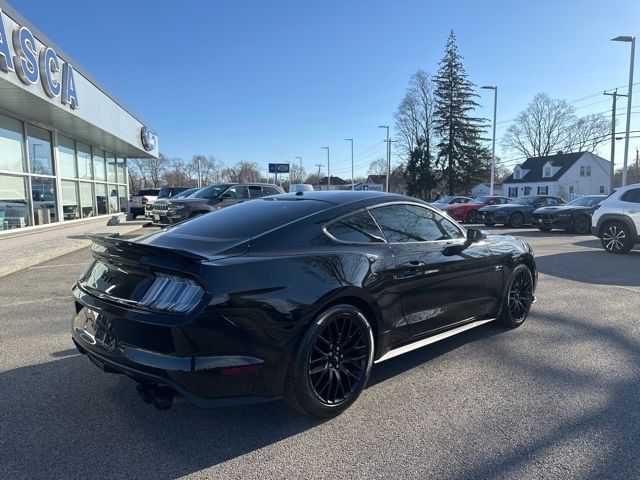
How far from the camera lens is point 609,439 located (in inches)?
110

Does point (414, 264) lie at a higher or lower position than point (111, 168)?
lower

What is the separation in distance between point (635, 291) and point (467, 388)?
5.00m

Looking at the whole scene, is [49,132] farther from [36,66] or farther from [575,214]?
[575,214]

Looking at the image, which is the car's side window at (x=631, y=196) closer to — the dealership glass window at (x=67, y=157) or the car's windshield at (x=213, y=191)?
the car's windshield at (x=213, y=191)

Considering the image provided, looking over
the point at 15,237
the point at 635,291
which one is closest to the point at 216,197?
the point at 15,237

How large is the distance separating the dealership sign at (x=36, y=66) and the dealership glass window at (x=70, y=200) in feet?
13.2

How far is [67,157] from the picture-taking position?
1636 centimetres

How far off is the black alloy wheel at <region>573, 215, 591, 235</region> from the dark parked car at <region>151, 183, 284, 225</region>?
36.6 feet

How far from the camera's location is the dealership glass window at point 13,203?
11984mm

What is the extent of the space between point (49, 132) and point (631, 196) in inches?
676

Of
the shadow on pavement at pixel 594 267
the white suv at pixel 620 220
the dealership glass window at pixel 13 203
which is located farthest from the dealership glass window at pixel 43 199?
the white suv at pixel 620 220

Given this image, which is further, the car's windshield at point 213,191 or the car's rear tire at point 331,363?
the car's windshield at point 213,191

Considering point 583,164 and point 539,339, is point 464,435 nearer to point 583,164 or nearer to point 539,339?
point 539,339

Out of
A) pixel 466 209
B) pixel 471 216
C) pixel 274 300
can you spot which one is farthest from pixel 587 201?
pixel 274 300
